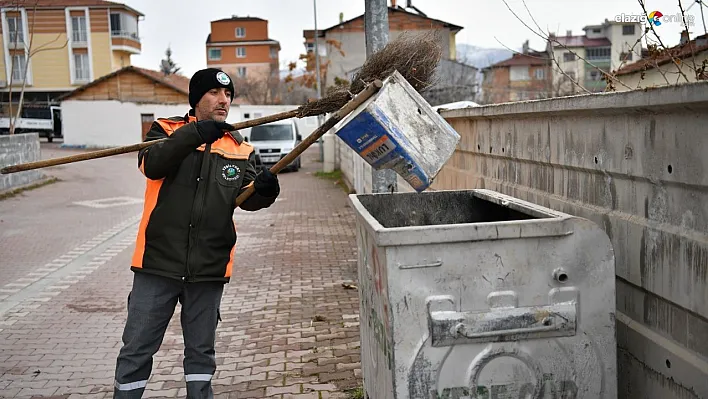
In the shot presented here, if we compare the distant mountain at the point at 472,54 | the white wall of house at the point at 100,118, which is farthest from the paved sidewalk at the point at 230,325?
the white wall of house at the point at 100,118

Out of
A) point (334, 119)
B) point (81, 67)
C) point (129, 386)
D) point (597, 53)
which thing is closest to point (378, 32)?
point (334, 119)

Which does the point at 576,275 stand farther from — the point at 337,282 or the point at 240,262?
the point at 240,262

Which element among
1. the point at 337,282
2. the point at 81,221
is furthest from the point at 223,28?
the point at 337,282

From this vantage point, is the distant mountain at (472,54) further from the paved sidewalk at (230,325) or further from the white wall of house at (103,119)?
the paved sidewalk at (230,325)

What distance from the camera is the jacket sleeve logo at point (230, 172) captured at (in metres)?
4.19

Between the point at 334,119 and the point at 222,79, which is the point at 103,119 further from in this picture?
the point at 334,119

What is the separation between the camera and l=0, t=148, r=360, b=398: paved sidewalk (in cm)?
529

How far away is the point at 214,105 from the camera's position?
4.23 m

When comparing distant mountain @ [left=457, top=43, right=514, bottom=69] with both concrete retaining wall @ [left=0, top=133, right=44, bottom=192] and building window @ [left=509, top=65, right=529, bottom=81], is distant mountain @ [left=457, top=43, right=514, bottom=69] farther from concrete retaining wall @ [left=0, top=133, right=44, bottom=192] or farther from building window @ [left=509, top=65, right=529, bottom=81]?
concrete retaining wall @ [left=0, top=133, right=44, bottom=192]

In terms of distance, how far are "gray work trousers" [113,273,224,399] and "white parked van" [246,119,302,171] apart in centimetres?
2235

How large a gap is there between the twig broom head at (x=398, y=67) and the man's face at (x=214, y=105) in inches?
28.0

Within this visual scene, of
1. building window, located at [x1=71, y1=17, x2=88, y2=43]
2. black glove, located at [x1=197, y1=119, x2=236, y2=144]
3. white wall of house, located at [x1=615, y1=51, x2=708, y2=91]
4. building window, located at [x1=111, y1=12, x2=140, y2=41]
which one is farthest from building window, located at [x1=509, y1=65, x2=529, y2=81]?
black glove, located at [x1=197, y1=119, x2=236, y2=144]

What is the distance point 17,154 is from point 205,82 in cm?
1591

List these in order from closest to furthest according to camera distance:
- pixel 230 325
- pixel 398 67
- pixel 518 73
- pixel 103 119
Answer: pixel 398 67
pixel 230 325
pixel 103 119
pixel 518 73
